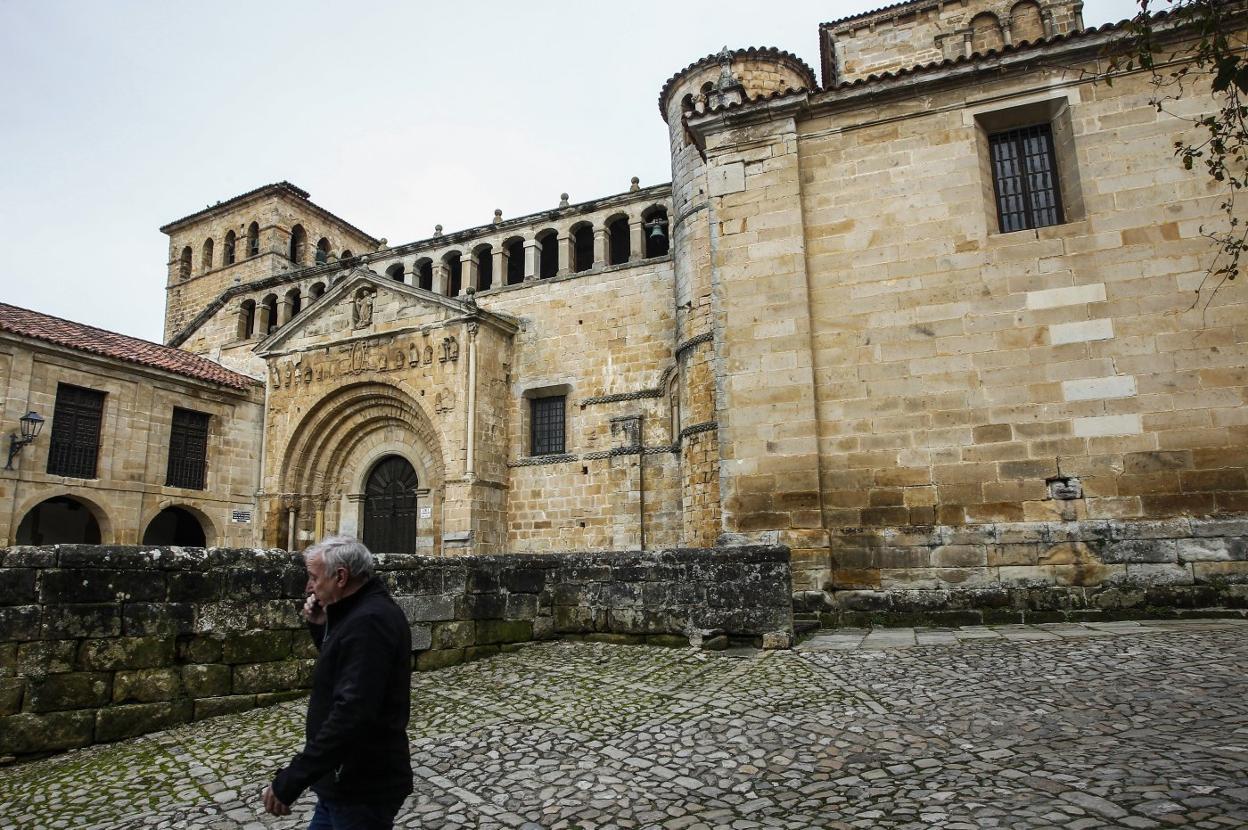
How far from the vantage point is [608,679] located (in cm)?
615

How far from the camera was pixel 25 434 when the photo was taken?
15516 millimetres

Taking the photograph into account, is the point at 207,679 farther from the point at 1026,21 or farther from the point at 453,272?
the point at 1026,21

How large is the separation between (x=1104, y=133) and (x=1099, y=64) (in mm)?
799

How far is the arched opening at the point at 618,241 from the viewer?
1925cm

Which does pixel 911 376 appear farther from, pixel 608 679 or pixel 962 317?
pixel 608 679

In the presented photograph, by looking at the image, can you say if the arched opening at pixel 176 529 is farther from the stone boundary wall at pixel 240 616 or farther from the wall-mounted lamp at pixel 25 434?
the stone boundary wall at pixel 240 616

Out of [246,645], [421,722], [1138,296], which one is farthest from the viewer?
[1138,296]

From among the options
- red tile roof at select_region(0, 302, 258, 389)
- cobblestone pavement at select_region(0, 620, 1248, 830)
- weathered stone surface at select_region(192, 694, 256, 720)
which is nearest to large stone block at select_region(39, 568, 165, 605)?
weathered stone surface at select_region(192, 694, 256, 720)

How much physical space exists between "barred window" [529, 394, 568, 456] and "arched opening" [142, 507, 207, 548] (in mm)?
9412

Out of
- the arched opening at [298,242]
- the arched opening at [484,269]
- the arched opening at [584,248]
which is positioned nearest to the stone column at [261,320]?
the arched opening at [298,242]

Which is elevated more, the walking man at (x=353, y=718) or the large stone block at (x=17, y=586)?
the large stone block at (x=17, y=586)

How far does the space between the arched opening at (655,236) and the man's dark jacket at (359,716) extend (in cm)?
1608

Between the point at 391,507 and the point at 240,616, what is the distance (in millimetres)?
13956

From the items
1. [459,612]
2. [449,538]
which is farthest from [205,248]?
[459,612]
